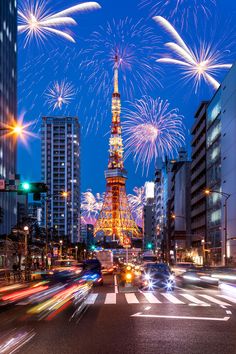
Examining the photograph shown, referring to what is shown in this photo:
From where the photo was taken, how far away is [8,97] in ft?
326

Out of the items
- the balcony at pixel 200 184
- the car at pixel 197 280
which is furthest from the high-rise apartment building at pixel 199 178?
the car at pixel 197 280

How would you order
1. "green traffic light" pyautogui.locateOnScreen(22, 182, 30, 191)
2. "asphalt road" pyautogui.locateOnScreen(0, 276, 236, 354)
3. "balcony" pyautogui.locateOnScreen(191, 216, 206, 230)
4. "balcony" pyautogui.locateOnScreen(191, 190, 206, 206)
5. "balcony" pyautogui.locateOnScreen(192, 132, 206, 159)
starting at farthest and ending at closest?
"balcony" pyautogui.locateOnScreen(192, 132, 206, 159) < "balcony" pyautogui.locateOnScreen(191, 216, 206, 230) < "balcony" pyautogui.locateOnScreen(191, 190, 206, 206) < "green traffic light" pyautogui.locateOnScreen(22, 182, 30, 191) < "asphalt road" pyautogui.locateOnScreen(0, 276, 236, 354)

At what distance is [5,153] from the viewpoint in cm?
9600

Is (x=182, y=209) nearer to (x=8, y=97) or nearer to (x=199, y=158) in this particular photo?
(x=199, y=158)

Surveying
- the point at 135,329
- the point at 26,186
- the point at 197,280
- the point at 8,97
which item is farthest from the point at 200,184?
the point at 135,329

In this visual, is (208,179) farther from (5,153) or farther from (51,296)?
(51,296)

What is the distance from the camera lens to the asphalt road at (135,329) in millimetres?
12116

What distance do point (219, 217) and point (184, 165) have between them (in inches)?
1732

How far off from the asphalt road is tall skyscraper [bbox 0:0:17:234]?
7230 centimetres

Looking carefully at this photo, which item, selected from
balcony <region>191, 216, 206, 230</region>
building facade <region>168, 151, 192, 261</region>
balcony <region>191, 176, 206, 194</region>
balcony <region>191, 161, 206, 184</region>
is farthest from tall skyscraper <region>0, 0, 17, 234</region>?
building facade <region>168, 151, 192, 261</region>

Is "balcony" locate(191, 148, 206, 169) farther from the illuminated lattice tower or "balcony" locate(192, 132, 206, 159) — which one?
the illuminated lattice tower

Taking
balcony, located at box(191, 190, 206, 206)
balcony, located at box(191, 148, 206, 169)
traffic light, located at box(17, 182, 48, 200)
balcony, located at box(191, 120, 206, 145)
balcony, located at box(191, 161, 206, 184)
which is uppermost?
balcony, located at box(191, 120, 206, 145)

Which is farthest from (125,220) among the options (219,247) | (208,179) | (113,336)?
(113,336)

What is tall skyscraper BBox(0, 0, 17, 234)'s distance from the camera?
93938mm
